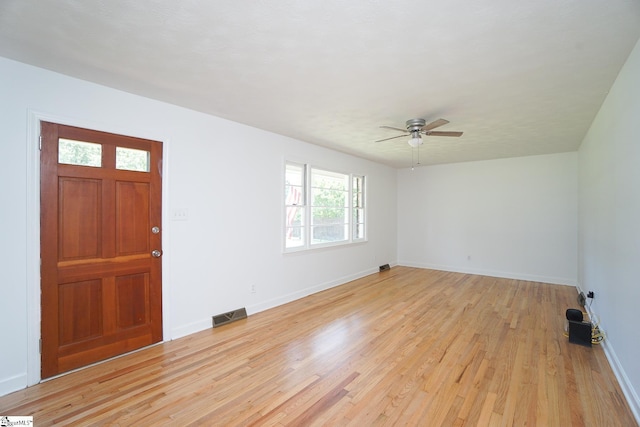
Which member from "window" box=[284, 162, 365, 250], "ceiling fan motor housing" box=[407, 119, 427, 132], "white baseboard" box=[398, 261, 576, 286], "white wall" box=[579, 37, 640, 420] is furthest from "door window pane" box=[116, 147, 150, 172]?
"white baseboard" box=[398, 261, 576, 286]

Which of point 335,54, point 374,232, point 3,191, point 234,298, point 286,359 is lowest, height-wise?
point 286,359

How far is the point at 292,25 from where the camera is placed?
5.75 feet

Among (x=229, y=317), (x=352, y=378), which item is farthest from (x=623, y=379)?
(x=229, y=317)

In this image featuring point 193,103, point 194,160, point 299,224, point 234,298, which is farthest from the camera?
point 299,224

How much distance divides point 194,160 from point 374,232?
4.49m

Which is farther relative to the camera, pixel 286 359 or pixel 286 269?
pixel 286 269

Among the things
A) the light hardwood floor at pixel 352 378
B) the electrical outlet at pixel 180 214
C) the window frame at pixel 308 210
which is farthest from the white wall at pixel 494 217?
the electrical outlet at pixel 180 214

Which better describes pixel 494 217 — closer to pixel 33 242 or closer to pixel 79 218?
pixel 79 218

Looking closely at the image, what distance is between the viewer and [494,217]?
6.18 m

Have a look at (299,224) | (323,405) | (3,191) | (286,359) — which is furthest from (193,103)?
(323,405)

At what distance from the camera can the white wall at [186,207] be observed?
2.22 m

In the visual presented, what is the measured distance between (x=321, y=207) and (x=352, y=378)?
324 centimetres

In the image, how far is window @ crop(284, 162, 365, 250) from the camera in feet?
15.4

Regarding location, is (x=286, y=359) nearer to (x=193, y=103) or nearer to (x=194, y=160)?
(x=194, y=160)
